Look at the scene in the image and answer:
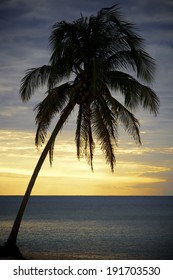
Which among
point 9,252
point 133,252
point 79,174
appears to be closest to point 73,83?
point 9,252

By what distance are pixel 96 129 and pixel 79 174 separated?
139 ft

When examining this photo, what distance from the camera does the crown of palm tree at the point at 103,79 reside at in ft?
36.9

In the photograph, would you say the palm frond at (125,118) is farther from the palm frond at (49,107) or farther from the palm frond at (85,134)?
the palm frond at (49,107)

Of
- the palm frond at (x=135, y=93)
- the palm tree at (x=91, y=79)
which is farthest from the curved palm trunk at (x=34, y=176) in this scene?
the palm frond at (x=135, y=93)

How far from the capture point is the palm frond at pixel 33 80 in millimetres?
11664

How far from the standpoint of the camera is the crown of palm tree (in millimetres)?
11234

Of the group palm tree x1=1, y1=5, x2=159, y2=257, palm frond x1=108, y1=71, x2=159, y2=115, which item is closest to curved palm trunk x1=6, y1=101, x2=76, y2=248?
palm tree x1=1, y1=5, x2=159, y2=257

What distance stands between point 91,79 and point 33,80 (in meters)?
1.73

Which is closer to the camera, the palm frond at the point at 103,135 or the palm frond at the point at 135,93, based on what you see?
the palm frond at the point at 135,93

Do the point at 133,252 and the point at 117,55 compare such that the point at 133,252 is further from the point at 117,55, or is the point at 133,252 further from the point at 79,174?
the point at 79,174

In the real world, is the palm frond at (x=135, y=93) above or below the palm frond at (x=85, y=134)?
above

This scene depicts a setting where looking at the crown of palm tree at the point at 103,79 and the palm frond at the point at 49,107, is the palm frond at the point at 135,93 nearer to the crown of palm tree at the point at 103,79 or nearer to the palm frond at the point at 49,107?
the crown of palm tree at the point at 103,79

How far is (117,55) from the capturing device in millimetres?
11602

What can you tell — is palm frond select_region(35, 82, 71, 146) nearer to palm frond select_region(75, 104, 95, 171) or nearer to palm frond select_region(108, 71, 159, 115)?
palm frond select_region(75, 104, 95, 171)
